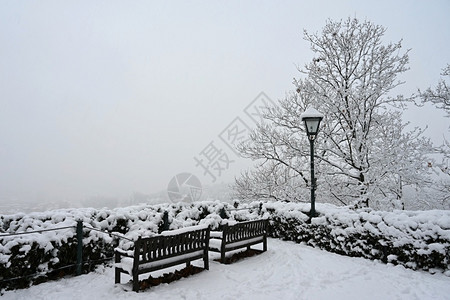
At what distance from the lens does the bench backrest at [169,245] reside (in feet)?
15.7

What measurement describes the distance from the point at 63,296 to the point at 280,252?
5018mm

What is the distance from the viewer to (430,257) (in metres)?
5.69

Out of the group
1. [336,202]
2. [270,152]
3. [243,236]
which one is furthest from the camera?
[270,152]

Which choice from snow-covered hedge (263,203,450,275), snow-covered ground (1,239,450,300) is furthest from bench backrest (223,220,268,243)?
snow-covered hedge (263,203,450,275)

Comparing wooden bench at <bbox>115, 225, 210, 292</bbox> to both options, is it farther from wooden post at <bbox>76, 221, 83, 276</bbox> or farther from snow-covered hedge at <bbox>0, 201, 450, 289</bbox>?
wooden post at <bbox>76, 221, 83, 276</bbox>

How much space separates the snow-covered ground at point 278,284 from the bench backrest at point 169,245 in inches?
20.0

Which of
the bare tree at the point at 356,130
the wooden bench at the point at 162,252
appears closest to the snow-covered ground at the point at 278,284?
the wooden bench at the point at 162,252

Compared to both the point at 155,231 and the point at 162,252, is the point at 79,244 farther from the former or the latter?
the point at 155,231

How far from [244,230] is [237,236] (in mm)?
296

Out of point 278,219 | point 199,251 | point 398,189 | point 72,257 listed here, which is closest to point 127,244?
point 72,257

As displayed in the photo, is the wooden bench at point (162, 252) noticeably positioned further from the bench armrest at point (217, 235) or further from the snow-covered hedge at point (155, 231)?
the bench armrest at point (217, 235)

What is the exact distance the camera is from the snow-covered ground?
464 cm

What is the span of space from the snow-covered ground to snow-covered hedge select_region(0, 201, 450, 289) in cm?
27

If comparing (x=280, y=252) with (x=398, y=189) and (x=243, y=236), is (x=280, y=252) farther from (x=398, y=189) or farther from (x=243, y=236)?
(x=398, y=189)
